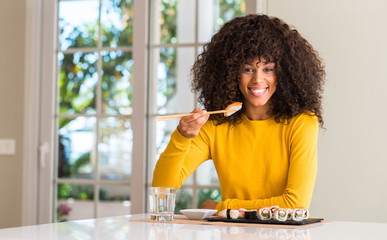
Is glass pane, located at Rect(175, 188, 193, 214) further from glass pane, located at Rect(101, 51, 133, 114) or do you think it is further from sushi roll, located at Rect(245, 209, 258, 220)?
sushi roll, located at Rect(245, 209, 258, 220)

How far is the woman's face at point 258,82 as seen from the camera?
2.04 meters

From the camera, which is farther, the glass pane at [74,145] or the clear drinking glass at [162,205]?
the glass pane at [74,145]

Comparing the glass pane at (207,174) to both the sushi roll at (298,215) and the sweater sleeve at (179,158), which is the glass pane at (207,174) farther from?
the sushi roll at (298,215)

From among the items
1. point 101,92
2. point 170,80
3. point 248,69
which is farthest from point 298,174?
point 101,92

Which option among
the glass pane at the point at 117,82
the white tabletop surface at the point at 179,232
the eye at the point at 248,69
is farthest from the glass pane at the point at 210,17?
the white tabletop surface at the point at 179,232

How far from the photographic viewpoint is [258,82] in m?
2.02

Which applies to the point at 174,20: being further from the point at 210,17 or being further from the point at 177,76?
the point at 177,76

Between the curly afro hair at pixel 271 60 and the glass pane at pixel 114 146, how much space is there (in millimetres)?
1577

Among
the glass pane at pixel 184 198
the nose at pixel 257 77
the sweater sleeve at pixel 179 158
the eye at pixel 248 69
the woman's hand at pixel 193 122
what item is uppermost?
the eye at pixel 248 69

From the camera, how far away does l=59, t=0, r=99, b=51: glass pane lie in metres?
3.99

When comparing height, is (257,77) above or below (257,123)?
above

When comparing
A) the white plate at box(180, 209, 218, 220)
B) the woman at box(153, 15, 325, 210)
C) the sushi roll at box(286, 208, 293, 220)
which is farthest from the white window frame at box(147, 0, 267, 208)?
the sushi roll at box(286, 208, 293, 220)

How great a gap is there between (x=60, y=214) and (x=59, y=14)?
1423mm

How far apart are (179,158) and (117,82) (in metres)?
3.02
